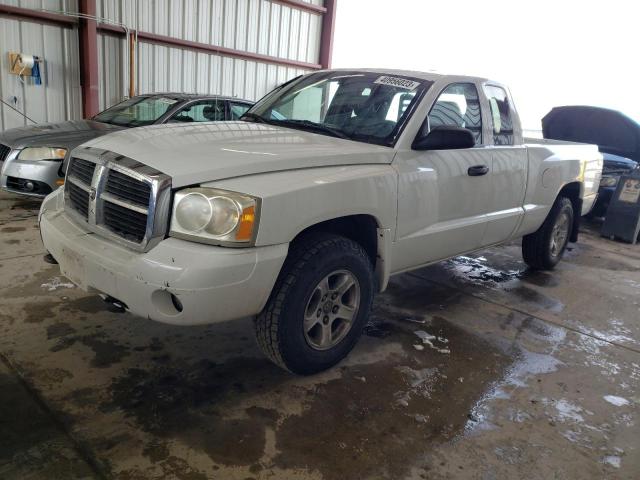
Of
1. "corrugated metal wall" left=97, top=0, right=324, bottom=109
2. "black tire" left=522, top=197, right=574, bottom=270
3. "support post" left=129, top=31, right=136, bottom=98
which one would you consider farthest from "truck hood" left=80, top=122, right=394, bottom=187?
"corrugated metal wall" left=97, top=0, right=324, bottom=109

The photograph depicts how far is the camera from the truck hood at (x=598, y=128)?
25.7ft

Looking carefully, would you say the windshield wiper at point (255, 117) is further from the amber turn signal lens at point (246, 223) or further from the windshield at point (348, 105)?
the amber turn signal lens at point (246, 223)

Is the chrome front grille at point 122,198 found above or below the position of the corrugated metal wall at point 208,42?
below

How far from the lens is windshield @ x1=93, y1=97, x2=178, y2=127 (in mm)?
6535

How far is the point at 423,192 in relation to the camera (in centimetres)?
317

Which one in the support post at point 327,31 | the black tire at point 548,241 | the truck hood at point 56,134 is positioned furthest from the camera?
the support post at point 327,31

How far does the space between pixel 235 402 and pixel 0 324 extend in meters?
1.64

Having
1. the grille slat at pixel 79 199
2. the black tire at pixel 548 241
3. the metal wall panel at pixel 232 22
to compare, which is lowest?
the black tire at pixel 548 241

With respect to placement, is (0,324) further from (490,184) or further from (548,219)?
(548,219)

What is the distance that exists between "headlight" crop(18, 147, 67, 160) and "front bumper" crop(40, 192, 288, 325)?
3669 mm

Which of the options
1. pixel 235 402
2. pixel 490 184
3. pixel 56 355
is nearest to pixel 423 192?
pixel 490 184

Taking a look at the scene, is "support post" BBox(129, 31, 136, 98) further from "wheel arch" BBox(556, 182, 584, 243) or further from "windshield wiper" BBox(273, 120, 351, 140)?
"wheel arch" BBox(556, 182, 584, 243)

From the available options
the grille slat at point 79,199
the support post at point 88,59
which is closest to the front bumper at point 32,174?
the grille slat at point 79,199

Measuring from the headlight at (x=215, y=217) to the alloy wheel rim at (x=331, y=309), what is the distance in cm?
59
